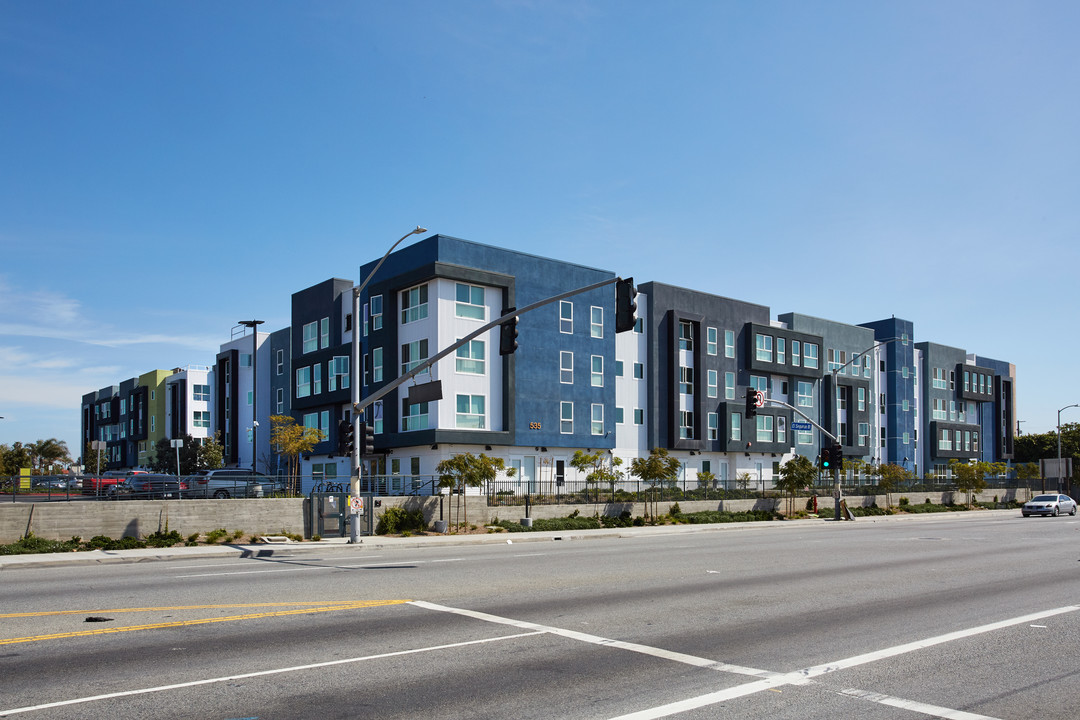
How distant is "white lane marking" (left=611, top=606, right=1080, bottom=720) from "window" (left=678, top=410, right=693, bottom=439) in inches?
1870

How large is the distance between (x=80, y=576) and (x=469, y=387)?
29.6 metres

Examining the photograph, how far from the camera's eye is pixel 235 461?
71062 millimetres

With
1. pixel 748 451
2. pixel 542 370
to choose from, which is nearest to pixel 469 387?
pixel 542 370

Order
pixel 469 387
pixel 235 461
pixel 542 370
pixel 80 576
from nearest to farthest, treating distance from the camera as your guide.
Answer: pixel 80 576 < pixel 469 387 < pixel 542 370 < pixel 235 461

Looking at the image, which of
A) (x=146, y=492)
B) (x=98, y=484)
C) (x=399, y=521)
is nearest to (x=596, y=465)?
(x=399, y=521)

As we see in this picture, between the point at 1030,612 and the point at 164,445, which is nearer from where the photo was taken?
the point at 1030,612

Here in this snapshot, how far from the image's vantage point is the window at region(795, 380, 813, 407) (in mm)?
70062

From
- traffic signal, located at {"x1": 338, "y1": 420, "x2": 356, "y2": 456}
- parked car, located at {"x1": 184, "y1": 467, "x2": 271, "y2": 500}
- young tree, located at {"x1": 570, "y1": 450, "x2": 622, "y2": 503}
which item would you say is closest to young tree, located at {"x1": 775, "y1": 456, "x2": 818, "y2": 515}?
Answer: young tree, located at {"x1": 570, "y1": 450, "x2": 622, "y2": 503}

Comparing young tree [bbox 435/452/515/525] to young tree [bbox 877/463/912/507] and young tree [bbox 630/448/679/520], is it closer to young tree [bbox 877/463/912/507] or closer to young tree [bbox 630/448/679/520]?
young tree [bbox 630/448/679/520]

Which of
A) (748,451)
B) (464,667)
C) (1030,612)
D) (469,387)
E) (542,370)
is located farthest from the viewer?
(748,451)

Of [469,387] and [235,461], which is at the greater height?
[469,387]

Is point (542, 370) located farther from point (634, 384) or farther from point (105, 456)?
point (105, 456)

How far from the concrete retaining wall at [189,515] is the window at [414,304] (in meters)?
15.3

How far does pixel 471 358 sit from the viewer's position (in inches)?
1868
